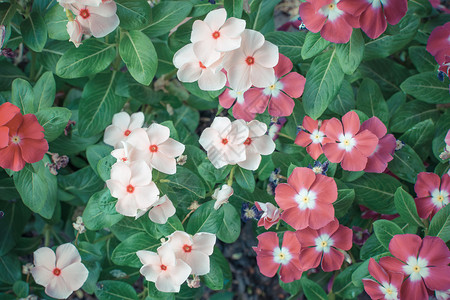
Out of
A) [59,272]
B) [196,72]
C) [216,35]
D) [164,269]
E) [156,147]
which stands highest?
[216,35]

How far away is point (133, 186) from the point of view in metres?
1.11

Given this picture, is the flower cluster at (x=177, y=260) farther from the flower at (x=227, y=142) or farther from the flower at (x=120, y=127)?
the flower at (x=120, y=127)

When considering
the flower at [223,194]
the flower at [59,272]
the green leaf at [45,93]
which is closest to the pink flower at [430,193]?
the flower at [223,194]

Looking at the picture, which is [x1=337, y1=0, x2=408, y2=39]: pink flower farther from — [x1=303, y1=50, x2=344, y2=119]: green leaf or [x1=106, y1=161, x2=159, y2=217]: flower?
[x1=106, y1=161, x2=159, y2=217]: flower

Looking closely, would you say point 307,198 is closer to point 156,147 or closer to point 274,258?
point 274,258

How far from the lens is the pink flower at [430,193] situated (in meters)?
1.27

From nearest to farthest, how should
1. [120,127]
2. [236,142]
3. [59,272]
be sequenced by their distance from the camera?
[236,142] → [59,272] → [120,127]

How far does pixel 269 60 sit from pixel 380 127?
35 centimetres

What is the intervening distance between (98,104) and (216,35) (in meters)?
0.55

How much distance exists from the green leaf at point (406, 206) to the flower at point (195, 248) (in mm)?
467

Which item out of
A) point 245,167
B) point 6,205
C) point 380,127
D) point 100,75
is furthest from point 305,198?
point 6,205

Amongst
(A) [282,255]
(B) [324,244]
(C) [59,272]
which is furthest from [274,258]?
(C) [59,272]

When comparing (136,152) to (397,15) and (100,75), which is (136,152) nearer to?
(100,75)

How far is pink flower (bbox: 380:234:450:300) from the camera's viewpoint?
1114mm
